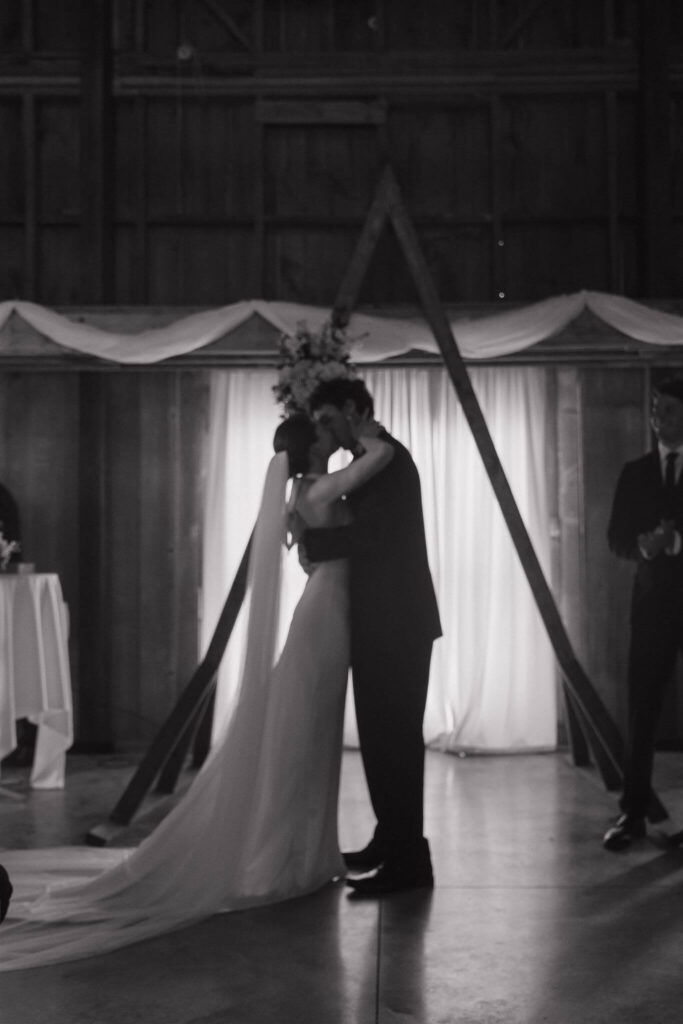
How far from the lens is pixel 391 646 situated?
3725 mm

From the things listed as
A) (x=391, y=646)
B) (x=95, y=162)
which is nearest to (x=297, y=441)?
(x=391, y=646)

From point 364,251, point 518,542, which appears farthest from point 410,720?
point 364,251

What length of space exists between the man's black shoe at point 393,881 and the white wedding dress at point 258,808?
0.16 metres

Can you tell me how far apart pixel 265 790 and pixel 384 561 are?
868mm

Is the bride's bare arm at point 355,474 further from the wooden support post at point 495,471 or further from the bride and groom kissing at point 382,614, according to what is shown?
the wooden support post at point 495,471

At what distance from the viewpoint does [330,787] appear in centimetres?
372

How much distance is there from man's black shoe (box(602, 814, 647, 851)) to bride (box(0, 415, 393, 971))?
1129 millimetres

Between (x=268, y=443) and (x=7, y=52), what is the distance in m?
3.18

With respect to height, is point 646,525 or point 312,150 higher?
point 312,150

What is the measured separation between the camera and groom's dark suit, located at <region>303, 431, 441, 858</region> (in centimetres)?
369

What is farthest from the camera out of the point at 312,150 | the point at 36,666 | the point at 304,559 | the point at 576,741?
the point at 312,150

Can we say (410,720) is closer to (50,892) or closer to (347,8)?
(50,892)

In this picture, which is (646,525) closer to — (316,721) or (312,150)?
(316,721)

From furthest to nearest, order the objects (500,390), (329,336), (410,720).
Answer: (500,390) < (329,336) < (410,720)
